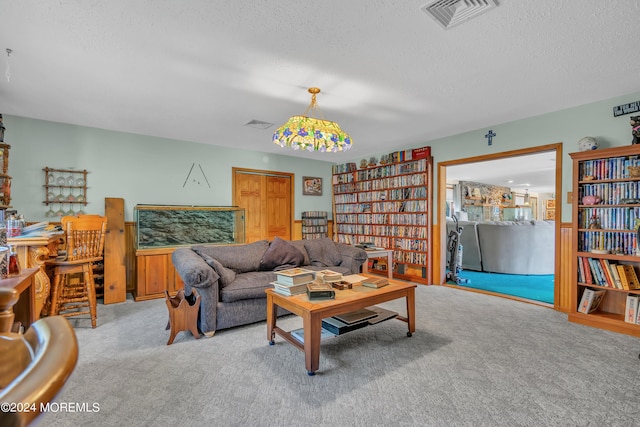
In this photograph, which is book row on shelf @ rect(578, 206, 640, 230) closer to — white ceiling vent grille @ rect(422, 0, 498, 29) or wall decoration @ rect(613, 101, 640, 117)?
wall decoration @ rect(613, 101, 640, 117)

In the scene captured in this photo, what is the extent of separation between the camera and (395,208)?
5398 mm

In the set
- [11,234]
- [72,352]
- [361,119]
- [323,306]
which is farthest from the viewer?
[361,119]

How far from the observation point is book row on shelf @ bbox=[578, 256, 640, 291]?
2844 mm

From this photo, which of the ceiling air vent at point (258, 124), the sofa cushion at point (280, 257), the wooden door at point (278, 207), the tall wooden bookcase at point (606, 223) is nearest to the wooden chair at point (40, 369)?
the sofa cushion at point (280, 257)

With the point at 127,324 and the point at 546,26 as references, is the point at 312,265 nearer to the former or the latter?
the point at 127,324

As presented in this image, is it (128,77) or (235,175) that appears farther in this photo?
(235,175)

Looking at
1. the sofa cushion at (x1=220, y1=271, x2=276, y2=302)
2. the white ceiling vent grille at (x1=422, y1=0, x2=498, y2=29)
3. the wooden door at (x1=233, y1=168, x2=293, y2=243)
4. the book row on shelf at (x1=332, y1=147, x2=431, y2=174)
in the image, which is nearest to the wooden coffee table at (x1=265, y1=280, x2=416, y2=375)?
the sofa cushion at (x1=220, y1=271, x2=276, y2=302)

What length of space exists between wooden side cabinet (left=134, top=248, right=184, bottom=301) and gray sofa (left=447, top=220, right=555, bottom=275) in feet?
17.1

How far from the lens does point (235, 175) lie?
5.39 m

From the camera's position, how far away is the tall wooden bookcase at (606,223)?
112 inches

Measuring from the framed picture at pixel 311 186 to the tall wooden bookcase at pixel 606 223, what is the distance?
4.29 m

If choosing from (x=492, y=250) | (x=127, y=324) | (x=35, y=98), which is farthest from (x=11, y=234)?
(x=492, y=250)

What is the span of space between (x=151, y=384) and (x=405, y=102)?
10.8 feet

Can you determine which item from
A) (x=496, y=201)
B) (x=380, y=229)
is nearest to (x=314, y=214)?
(x=380, y=229)
